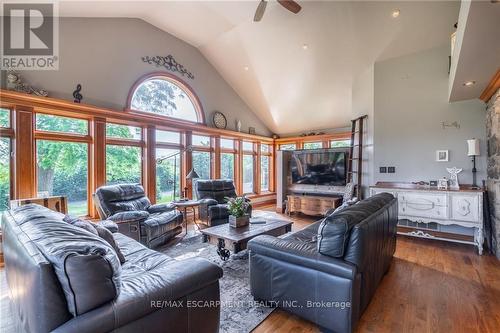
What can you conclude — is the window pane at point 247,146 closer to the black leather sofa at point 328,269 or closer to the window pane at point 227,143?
the window pane at point 227,143

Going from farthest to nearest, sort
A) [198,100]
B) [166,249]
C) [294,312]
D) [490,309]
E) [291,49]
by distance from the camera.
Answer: [198,100] < [291,49] < [166,249] < [490,309] < [294,312]

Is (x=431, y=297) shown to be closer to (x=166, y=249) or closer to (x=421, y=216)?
(x=421, y=216)

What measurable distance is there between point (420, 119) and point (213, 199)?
13.9 feet

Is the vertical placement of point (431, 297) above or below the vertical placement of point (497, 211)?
below

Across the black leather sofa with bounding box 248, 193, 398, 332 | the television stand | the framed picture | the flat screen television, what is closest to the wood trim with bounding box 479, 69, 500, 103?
the framed picture

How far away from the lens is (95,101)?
14.1ft

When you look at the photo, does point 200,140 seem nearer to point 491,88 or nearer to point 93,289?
point 93,289

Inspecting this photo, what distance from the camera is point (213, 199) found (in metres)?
5.00

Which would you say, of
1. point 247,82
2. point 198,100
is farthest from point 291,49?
point 198,100

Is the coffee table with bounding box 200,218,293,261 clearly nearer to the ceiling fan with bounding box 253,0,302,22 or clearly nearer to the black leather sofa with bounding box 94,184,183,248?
the black leather sofa with bounding box 94,184,183,248

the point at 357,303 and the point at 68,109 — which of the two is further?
the point at 68,109

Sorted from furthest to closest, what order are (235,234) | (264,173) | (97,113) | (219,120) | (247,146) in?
(264,173), (247,146), (219,120), (97,113), (235,234)

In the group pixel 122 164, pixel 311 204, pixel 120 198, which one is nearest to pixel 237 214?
pixel 120 198

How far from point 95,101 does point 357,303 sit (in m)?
4.84
